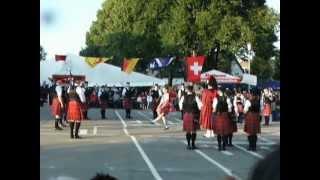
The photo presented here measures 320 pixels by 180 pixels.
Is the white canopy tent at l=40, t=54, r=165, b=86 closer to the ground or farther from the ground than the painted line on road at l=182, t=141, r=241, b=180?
farther from the ground

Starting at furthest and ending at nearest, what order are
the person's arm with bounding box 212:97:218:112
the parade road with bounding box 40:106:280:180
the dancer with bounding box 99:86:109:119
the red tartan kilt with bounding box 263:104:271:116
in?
the dancer with bounding box 99:86:109:119, the red tartan kilt with bounding box 263:104:271:116, the person's arm with bounding box 212:97:218:112, the parade road with bounding box 40:106:280:180

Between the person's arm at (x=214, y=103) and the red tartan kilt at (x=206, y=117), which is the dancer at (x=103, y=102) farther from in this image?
the person's arm at (x=214, y=103)

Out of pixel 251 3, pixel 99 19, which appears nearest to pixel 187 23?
pixel 251 3

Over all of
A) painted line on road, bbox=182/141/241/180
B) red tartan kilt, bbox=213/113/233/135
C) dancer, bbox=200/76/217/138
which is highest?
dancer, bbox=200/76/217/138

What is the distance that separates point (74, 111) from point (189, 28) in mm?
22681

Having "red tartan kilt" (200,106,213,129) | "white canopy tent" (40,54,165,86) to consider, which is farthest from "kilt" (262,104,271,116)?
"red tartan kilt" (200,106,213,129)

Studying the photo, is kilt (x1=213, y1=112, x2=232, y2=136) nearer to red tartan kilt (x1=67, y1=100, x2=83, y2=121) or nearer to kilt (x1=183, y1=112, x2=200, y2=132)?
kilt (x1=183, y1=112, x2=200, y2=132)

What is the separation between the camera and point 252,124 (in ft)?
48.5

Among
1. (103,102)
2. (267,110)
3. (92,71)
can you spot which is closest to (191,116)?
(267,110)

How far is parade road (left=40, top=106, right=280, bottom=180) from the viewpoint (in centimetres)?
1059

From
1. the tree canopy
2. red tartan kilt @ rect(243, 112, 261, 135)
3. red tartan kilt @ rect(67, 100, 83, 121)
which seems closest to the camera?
red tartan kilt @ rect(243, 112, 261, 135)

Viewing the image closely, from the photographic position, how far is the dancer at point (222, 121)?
1469cm

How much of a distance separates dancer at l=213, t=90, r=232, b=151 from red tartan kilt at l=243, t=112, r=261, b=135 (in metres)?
0.36

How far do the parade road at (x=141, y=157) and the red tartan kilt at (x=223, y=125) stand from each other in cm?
39
